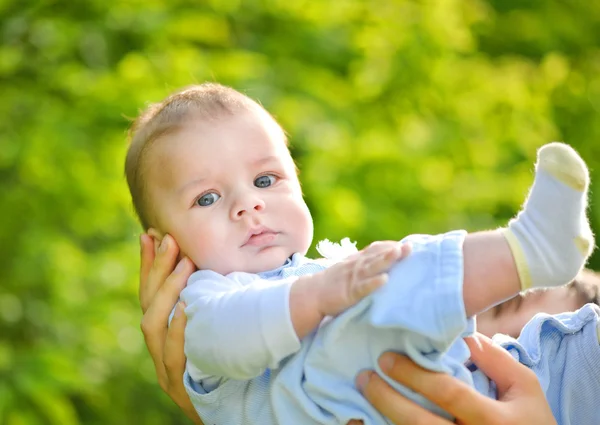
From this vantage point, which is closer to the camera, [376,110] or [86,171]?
[86,171]

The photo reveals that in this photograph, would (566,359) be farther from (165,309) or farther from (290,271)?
(165,309)

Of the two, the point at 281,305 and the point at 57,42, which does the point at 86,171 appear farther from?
the point at 281,305

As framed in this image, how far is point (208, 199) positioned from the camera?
1825 millimetres

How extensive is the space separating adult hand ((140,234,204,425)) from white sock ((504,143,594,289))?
77 centimetres

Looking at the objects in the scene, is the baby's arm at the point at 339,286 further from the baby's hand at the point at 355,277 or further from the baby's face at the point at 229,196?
the baby's face at the point at 229,196

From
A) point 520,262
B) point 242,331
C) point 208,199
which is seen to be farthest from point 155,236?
point 520,262

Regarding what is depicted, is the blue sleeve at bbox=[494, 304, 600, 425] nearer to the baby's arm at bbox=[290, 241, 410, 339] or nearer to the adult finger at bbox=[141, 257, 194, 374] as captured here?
the baby's arm at bbox=[290, 241, 410, 339]

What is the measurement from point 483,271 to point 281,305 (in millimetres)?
342

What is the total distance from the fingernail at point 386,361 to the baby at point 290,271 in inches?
0.7

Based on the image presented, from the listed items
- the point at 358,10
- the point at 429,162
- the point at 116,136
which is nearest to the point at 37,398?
the point at 116,136

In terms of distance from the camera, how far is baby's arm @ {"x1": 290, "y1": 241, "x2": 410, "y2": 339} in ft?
4.73

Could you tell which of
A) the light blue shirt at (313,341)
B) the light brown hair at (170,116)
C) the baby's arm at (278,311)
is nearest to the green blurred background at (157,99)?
the light brown hair at (170,116)

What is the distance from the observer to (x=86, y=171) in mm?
3744

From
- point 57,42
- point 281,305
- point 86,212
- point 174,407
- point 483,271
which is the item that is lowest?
point 174,407
